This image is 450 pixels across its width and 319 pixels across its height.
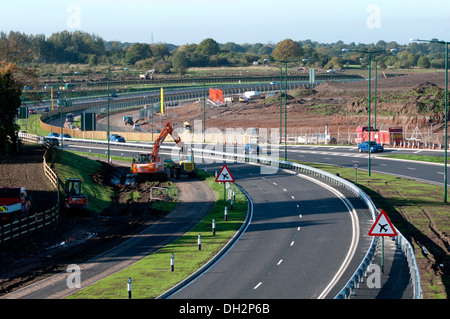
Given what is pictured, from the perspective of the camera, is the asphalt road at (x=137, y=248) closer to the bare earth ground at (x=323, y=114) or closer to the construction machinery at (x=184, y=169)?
the construction machinery at (x=184, y=169)

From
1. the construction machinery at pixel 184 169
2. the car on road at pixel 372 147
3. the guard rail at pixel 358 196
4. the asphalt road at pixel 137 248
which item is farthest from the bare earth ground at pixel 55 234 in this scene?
the car on road at pixel 372 147

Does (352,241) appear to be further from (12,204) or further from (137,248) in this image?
(12,204)

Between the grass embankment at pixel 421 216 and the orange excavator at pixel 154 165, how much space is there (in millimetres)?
16050

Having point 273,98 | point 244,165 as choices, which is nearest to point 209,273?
point 244,165

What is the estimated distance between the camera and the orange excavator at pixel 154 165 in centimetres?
5550

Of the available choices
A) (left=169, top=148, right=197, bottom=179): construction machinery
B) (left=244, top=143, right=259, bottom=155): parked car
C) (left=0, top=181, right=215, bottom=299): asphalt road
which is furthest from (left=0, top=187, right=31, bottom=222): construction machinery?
(left=244, top=143, right=259, bottom=155): parked car

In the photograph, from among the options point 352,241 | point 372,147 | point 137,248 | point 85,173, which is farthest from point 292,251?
point 372,147

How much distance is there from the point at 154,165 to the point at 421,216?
2529 centimetres

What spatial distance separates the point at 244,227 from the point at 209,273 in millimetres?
9931

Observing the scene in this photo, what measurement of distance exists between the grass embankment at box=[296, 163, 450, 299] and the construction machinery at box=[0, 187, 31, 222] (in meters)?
22.6

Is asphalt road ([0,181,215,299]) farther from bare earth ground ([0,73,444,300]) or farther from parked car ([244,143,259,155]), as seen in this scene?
parked car ([244,143,259,155])

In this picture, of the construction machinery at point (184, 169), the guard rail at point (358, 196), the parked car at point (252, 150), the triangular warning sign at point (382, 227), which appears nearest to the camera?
the guard rail at point (358, 196)

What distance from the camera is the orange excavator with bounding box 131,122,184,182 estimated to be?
182 ft
